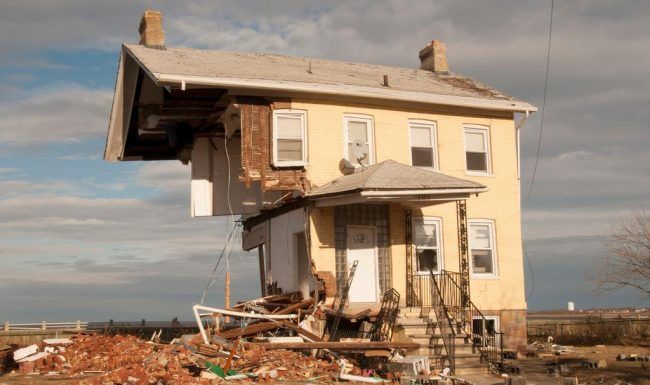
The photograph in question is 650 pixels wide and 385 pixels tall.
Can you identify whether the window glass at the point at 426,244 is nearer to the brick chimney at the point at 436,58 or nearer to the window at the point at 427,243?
the window at the point at 427,243

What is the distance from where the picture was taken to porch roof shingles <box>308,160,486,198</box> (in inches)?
733

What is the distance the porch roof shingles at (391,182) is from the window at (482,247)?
3341 mm

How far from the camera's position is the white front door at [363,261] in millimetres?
20844

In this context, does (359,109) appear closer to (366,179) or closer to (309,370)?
(366,179)

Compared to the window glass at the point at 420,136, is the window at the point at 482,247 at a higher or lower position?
lower

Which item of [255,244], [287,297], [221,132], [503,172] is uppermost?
[221,132]

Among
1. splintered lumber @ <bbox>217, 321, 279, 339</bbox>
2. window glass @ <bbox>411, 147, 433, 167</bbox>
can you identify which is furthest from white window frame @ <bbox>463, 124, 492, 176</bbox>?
splintered lumber @ <bbox>217, 321, 279, 339</bbox>

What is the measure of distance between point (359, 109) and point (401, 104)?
1.31m

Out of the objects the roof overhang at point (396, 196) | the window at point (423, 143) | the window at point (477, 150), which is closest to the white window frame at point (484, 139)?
the window at point (477, 150)

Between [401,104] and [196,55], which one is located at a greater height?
[196,55]

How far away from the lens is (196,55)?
2309cm

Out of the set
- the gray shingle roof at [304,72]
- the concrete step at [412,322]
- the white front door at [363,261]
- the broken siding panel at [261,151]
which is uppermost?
the gray shingle roof at [304,72]

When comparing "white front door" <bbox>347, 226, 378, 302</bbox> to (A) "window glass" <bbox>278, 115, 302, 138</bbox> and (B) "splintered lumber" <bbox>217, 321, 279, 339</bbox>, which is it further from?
(A) "window glass" <bbox>278, 115, 302, 138</bbox>

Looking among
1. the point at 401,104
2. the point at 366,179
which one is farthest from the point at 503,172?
the point at 366,179
